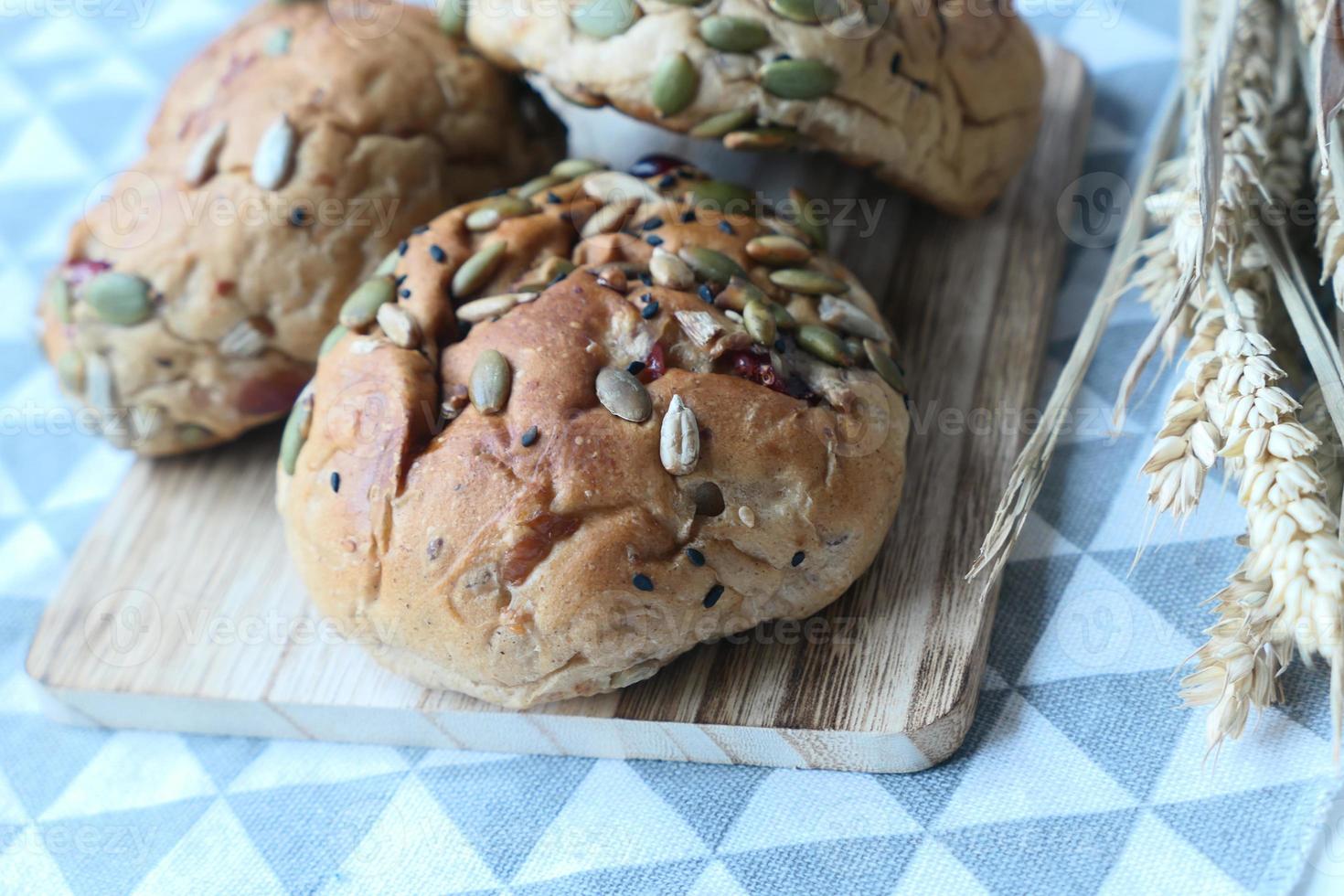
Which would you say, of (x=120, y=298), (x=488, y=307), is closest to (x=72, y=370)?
(x=120, y=298)

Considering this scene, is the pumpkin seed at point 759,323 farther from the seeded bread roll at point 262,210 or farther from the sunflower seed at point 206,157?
the sunflower seed at point 206,157

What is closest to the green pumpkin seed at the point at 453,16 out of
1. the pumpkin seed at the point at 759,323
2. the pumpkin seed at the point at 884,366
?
the pumpkin seed at the point at 759,323

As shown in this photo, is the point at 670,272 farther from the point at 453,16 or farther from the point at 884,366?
the point at 453,16

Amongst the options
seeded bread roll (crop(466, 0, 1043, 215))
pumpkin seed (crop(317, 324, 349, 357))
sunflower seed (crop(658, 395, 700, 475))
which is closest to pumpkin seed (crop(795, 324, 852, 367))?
sunflower seed (crop(658, 395, 700, 475))

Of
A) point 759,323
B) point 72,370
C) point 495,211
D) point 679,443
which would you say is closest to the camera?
point 679,443

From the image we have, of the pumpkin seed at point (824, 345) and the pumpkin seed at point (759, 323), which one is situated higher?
the pumpkin seed at point (759, 323)

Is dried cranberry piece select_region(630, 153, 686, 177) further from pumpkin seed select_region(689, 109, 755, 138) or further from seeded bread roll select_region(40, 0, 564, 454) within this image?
seeded bread roll select_region(40, 0, 564, 454)
